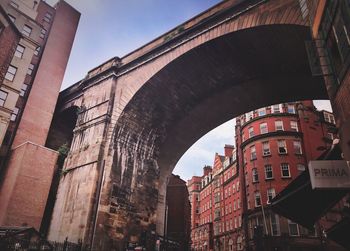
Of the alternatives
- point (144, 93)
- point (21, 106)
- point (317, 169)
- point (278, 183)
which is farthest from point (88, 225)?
point (278, 183)

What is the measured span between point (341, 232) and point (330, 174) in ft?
13.5

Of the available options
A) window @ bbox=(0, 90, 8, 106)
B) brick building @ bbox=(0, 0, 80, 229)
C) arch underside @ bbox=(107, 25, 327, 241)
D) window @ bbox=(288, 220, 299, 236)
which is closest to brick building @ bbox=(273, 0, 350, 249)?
arch underside @ bbox=(107, 25, 327, 241)

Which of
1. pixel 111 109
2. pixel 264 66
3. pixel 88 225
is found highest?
pixel 264 66

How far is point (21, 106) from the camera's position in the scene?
24078 mm

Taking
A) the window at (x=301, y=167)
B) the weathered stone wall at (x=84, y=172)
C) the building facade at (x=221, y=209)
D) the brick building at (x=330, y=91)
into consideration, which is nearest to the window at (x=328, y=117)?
the window at (x=301, y=167)

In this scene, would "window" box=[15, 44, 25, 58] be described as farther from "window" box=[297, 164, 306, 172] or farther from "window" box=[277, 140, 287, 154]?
"window" box=[297, 164, 306, 172]

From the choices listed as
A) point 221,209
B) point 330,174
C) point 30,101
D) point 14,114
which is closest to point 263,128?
point 221,209

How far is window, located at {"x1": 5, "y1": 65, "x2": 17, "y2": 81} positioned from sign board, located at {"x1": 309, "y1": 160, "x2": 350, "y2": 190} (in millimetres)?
22694

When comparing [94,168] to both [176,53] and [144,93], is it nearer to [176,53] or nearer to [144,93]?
[144,93]

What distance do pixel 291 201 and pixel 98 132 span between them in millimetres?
9379

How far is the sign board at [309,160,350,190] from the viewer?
5.44 m

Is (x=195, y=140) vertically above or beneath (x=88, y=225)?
above

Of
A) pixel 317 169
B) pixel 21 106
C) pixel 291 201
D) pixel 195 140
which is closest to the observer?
pixel 317 169

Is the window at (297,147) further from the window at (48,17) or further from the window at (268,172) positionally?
the window at (48,17)
